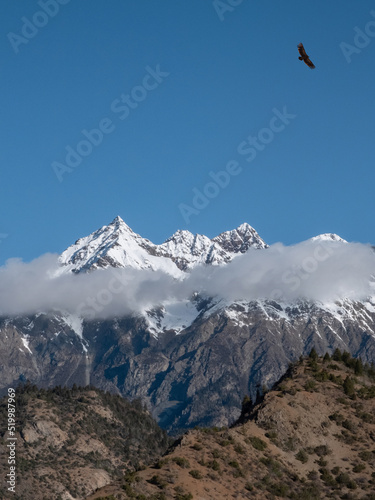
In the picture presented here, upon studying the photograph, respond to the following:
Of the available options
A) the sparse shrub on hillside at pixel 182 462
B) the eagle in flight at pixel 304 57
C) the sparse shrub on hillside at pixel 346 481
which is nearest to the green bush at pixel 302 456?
the sparse shrub on hillside at pixel 346 481

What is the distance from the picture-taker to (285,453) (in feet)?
374

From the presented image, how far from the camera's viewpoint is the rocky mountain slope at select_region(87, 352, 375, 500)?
3802 inches

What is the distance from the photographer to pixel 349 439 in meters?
119

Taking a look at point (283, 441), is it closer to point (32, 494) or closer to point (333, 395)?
point (333, 395)

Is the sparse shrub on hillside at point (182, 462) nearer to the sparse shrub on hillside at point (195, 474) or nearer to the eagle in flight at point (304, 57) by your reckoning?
the sparse shrub on hillside at point (195, 474)

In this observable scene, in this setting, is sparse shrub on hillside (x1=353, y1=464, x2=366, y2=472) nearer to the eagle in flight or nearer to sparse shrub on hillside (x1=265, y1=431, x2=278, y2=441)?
sparse shrub on hillside (x1=265, y1=431, x2=278, y2=441)

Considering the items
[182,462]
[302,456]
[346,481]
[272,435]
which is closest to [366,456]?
[346,481]

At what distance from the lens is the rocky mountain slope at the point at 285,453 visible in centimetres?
9656

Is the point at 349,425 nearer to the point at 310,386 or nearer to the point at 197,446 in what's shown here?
the point at 310,386

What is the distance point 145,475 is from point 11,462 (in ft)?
366

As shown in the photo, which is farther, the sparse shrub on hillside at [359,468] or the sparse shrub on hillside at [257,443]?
the sparse shrub on hillside at [257,443]

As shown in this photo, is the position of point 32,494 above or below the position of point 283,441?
below

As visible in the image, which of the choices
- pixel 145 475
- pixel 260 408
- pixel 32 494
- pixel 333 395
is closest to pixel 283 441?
pixel 260 408

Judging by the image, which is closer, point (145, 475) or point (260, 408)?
point (145, 475)
